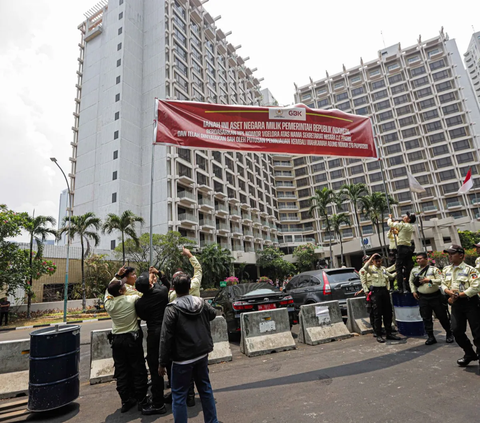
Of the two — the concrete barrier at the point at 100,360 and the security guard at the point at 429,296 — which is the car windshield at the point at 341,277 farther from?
the concrete barrier at the point at 100,360

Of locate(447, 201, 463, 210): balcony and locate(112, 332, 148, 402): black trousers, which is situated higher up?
locate(447, 201, 463, 210): balcony

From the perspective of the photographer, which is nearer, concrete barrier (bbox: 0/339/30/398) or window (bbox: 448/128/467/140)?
concrete barrier (bbox: 0/339/30/398)

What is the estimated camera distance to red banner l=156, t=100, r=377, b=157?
6.79 meters

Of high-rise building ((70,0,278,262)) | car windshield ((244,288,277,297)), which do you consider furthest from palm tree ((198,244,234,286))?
car windshield ((244,288,277,297))

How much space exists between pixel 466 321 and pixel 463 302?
0.29 m

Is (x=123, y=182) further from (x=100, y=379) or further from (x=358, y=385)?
(x=358, y=385)

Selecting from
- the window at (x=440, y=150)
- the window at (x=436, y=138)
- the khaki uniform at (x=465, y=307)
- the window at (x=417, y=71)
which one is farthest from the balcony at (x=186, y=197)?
the window at (x=417, y=71)

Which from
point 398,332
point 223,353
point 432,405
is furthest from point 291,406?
point 398,332

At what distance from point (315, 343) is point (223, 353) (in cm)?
219

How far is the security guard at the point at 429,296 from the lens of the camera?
240 inches

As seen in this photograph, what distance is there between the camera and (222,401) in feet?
13.4

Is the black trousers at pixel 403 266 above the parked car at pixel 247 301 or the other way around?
above

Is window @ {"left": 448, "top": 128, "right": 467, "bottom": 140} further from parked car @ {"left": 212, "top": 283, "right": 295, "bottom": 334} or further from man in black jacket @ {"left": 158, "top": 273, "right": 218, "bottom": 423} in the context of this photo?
man in black jacket @ {"left": 158, "top": 273, "right": 218, "bottom": 423}

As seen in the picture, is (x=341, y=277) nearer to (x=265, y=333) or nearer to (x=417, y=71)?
(x=265, y=333)
